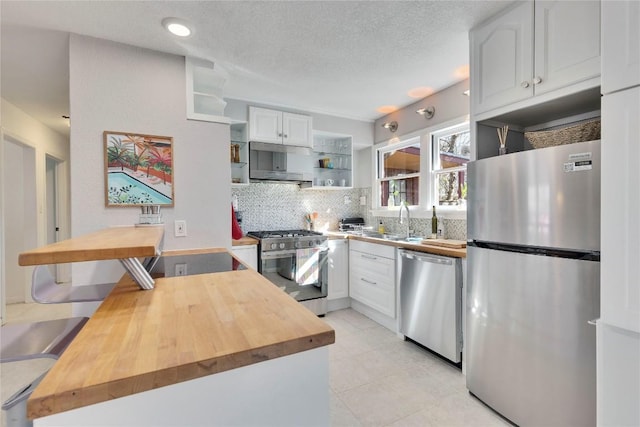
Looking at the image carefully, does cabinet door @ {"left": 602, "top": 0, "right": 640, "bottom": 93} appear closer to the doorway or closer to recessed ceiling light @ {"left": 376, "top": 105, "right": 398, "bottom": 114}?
recessed ceiling light @ {"left": 376, "top": 105, "right": 398, "bottom": 114}

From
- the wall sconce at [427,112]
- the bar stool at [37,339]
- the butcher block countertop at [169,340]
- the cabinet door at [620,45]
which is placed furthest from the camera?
the wall sconce at [427,112]

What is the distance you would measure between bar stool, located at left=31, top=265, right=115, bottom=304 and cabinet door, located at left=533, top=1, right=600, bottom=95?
2.49 meters

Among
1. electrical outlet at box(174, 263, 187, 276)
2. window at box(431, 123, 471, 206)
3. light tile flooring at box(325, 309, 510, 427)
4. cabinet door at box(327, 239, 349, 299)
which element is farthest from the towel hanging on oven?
electrical outlet at box(174, 263, 187, 276)

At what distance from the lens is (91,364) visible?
613 millimetres

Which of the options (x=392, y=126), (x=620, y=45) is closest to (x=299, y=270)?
(x=392, y=126)

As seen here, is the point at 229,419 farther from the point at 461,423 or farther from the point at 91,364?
the point at 461,423

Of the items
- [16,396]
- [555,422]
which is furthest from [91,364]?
[555,422]

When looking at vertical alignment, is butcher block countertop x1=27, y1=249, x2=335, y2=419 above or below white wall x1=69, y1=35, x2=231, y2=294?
below

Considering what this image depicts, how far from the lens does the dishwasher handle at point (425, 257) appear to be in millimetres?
2233

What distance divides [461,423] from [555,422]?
45 centimetres

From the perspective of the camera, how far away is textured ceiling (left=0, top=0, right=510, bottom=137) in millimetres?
1660

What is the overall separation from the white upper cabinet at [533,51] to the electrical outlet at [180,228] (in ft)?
7.16

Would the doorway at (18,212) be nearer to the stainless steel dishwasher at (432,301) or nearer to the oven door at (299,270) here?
the oven door at (299,270)

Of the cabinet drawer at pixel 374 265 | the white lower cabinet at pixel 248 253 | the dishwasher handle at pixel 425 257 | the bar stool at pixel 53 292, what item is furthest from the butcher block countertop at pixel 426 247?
the bar stool at pixel 53 292
